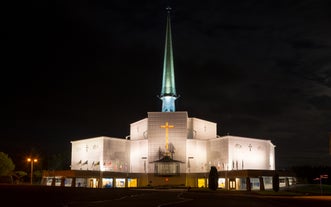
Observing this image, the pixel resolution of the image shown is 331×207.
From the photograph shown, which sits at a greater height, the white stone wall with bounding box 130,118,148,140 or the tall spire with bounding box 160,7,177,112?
the tall spire with bounding box 160,7,177,112

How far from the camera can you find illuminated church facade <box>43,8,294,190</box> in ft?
271

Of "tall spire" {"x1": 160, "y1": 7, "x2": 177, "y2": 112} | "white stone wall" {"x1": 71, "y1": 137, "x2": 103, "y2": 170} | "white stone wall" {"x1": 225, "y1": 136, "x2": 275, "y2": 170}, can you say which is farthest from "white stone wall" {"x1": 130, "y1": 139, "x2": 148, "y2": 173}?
"white stone wall" {"x1": 225, "y1": 136, "x2": 275, "y2": 170}

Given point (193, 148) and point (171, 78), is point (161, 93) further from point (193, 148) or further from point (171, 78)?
point (193, 148)

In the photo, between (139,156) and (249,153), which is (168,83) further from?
(249,153)

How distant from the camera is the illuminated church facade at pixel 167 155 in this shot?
82.5 meters

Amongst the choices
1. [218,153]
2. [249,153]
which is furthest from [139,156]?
[249,153]

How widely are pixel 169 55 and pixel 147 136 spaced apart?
2809 cm

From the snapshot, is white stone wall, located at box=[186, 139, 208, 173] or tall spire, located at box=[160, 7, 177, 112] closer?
white stone wall, located at box=[186, 139, 208, 173]

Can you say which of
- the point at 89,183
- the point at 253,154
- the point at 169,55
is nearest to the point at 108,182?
the point at 89,183

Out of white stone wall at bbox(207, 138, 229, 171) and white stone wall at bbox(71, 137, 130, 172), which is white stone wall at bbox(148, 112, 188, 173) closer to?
white stone wall at bbox(207, 138, 229, 171)

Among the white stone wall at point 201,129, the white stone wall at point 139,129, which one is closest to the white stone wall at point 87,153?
the white stone wall at point 139,129

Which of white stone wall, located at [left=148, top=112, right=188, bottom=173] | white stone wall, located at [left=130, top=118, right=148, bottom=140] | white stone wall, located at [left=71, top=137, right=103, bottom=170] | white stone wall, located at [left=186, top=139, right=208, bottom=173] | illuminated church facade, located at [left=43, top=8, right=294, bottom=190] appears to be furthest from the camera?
white stone wall, located at [left=130, top=118, right=148, bottom=140]

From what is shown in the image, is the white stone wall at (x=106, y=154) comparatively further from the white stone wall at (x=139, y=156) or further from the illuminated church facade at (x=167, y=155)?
Result: the white stone wall at (x=139, y=156)

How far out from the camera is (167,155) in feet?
284
